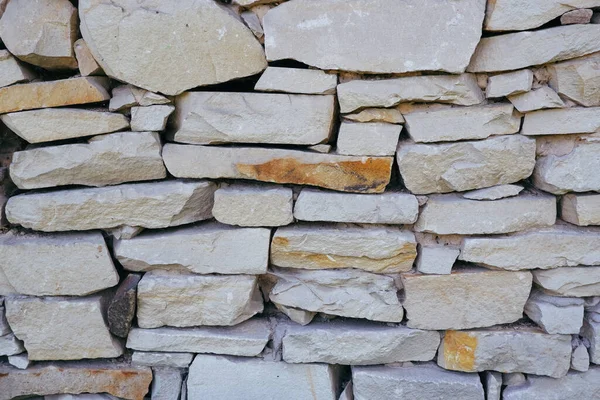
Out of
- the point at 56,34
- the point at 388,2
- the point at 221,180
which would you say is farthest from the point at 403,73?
the point at 56,34

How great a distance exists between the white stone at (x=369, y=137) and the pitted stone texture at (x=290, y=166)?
3cm

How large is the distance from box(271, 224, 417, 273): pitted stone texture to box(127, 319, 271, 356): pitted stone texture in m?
0.30

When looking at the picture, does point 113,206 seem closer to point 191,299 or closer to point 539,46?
point 191,299

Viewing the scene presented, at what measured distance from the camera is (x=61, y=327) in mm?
1726

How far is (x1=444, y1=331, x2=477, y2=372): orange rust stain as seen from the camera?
5.56 feet

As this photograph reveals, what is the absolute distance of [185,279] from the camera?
1697 mm

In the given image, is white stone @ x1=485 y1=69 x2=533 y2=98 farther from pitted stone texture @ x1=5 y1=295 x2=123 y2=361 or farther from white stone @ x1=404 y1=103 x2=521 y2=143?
pitted stone texture @ x1=5 y1=295 x2=123 y2=361

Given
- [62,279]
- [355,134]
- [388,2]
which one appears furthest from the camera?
[62,279]

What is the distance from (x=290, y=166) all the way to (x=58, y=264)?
849 millimetres

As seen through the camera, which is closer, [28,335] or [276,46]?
[276,46]

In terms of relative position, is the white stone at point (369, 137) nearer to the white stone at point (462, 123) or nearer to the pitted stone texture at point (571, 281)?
the white stone at point (462, 123)

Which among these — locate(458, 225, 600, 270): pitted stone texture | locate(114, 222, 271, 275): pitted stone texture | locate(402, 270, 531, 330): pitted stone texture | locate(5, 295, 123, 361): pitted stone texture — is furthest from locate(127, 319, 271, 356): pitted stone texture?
Result: locate(458, 225, 600, 270): pitted stone texture

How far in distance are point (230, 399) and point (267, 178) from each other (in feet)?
2.60

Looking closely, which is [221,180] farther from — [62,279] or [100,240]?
[62,279]
